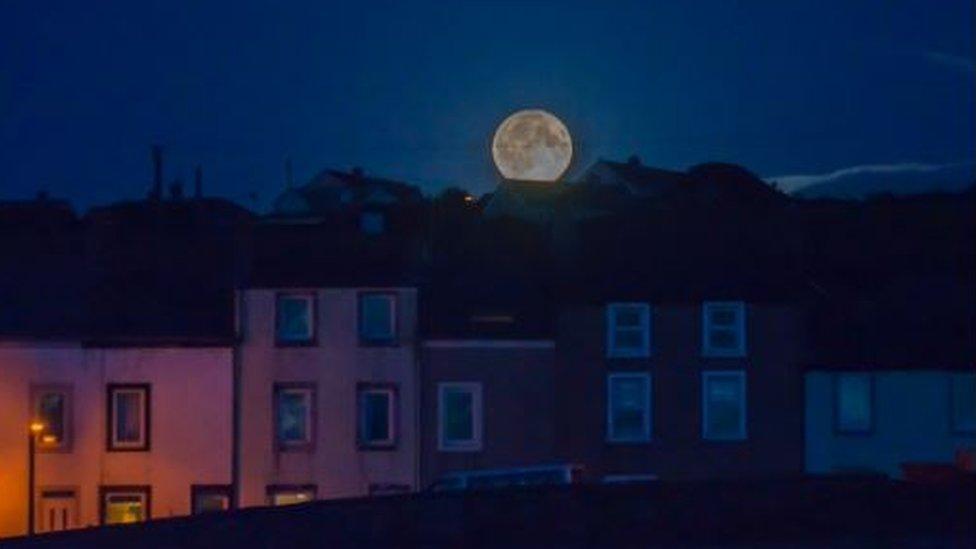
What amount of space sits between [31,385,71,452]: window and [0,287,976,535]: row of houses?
3 centimetres

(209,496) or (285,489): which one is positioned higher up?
(285,489)

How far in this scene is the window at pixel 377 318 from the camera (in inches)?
1877

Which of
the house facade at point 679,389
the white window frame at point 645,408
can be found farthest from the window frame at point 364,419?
the white window frame at point 645,408

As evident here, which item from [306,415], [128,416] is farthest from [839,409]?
[128,416]

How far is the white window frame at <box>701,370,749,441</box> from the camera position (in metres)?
48.3

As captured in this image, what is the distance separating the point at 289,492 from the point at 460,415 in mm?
4116

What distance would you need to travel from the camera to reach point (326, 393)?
47938 millimetres

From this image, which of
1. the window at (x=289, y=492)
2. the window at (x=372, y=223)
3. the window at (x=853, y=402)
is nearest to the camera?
the window at (x=853, y=402)

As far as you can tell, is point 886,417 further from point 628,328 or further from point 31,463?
point 31,463

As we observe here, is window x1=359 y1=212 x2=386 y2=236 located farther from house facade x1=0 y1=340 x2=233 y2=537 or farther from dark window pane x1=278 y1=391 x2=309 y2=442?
house facade x1=0 y1=340 x2=233 y2=537

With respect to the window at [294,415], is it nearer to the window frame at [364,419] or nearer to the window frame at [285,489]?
the window frame at [285,489]

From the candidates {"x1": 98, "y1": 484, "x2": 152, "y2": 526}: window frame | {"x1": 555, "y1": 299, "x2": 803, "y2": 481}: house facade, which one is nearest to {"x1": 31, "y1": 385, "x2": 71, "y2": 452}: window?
{"x1": 98, "y1": 484, "x2": 152, "y2": 526}: window frame

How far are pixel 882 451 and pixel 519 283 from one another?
356 inches

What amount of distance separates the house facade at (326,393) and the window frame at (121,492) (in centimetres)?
200
